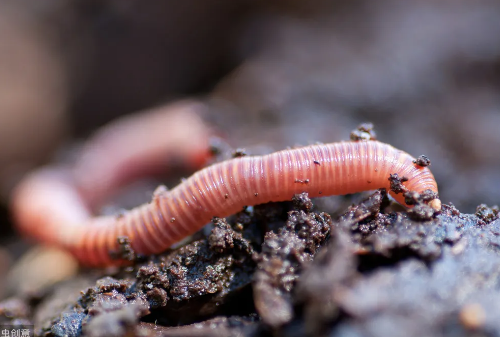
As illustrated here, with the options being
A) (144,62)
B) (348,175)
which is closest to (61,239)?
(348,175)

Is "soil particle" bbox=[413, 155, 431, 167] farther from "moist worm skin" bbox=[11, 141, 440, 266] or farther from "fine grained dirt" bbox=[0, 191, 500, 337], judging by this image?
"fine grained dirt" bbox=[0, 191, 500, 337]

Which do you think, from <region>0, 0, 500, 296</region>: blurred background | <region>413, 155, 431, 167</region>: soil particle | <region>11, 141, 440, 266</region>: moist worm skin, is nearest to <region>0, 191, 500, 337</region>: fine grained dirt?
<region>11, 141, 440, 266</region>: moist worm skin

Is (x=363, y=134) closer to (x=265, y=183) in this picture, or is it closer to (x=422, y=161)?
(x=422, y=161)

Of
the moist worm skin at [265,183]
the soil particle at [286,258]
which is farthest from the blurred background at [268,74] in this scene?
the soil particle at [286,258]

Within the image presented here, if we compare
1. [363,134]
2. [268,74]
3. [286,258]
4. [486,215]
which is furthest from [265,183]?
[268,74]

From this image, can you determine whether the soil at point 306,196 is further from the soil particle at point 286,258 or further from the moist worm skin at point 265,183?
the moist worm skin at point 265,183

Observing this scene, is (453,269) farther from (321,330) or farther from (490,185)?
(490,185)
